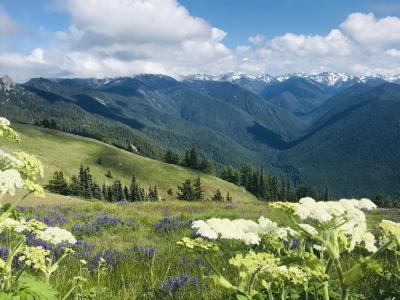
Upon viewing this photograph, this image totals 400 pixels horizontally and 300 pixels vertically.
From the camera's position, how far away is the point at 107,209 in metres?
23.4

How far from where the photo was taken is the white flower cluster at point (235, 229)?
4.52 meters

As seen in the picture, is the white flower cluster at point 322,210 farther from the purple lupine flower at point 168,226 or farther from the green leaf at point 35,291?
the purple lupine flower at point 168,226

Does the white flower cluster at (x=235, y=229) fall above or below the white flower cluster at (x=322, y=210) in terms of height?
below

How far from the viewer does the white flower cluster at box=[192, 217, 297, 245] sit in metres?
4.52

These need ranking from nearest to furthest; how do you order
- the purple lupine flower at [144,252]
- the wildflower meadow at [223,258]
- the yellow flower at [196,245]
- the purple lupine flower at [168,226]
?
the wildflower meadow at [223,258]
the yellow flower at [196,245]
the purple lupine flower at [144,252]
the purple lupine flower at [168,226]

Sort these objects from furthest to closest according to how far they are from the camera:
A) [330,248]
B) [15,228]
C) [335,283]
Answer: [335,283], [15,228], [330,248]

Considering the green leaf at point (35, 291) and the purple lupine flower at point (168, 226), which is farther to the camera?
the purple lupine flower at point (168, 226)

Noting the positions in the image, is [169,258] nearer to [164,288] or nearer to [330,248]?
[164,288]

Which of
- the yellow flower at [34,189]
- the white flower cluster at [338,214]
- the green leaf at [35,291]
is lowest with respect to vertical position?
the green leaf at [35,291]

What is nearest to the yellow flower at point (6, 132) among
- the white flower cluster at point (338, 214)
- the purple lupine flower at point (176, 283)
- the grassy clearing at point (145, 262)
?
the grassy clearing at point (145, 262)

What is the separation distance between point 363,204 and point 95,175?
648ft

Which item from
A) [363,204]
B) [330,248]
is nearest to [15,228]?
[330,248]

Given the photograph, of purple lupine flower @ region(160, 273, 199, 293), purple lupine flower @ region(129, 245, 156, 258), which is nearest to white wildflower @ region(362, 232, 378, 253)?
purple lupine flower @ region(160, 273, 199, 293)

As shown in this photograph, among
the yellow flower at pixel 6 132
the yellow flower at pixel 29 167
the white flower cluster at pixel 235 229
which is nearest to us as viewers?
the white flower cluster at pixel 235 229
